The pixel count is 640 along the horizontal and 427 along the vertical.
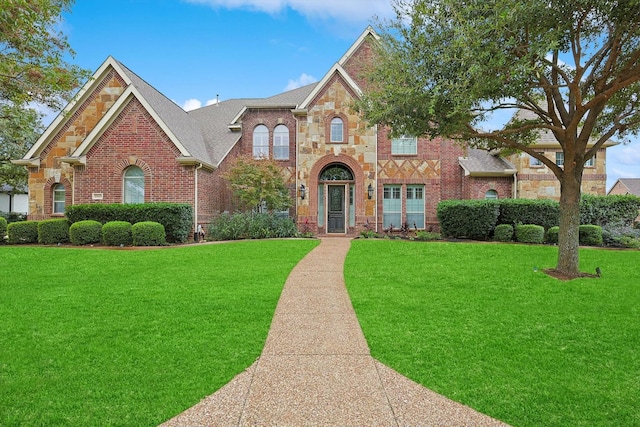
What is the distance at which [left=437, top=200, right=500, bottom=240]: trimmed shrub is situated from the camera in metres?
15.5

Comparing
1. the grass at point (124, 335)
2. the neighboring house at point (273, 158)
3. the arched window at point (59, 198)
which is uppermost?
the neighboring house at point (273, 158)

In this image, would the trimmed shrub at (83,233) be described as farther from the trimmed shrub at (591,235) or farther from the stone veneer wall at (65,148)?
the trimmed shrub at (591,235)

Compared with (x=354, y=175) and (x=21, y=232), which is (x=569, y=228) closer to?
(x=354, y=175)

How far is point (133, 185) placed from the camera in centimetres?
1675

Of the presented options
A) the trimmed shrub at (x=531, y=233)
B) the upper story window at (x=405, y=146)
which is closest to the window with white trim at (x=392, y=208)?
the upper story window at (x=405, y=146)

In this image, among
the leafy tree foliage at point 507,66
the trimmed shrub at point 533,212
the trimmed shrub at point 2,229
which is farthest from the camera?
the trimmed shrub at point 2,229

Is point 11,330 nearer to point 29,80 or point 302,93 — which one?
point 29,80

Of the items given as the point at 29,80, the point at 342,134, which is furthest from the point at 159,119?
the point at 342,134

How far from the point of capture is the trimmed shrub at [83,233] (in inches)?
573

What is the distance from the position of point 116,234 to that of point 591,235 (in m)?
18.8

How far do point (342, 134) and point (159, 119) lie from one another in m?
8.58

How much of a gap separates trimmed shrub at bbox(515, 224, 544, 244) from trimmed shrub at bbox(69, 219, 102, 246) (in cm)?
1706

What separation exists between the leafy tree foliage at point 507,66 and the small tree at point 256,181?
7.30m

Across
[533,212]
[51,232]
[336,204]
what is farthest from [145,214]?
[533,212]
